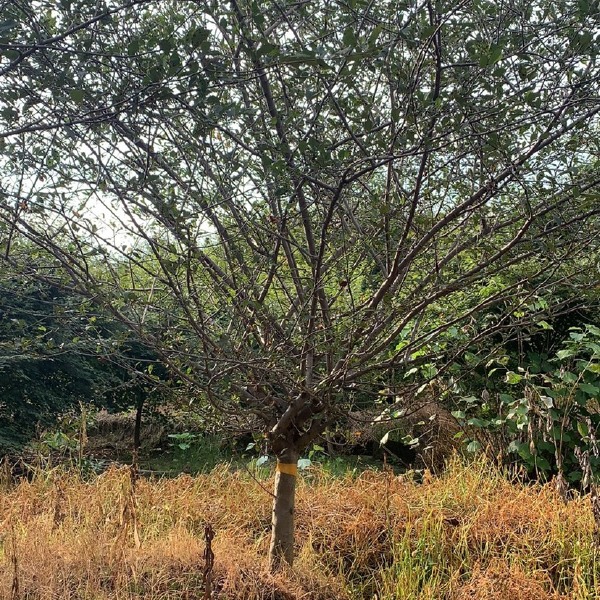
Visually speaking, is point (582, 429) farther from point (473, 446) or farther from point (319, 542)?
point (319, 542)

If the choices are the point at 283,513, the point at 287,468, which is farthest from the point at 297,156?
the point at 283,513

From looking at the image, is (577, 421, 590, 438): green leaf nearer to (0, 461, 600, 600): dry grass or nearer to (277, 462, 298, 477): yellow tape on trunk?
(0, 461, 600, 600): dry grass

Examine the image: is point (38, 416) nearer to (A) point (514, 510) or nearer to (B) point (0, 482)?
(B) point (0, 482)

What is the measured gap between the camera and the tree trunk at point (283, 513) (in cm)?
231

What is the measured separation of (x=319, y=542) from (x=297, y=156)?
2085 millimetres

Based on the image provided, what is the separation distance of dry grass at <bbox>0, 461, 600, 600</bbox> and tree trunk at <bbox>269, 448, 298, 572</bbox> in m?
0.07

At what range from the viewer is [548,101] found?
1.54 m

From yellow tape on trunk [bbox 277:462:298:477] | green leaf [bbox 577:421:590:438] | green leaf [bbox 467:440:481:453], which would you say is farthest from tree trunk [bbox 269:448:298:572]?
green leaf [bbox 577:421:590:438]

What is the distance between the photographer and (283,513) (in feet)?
7.66

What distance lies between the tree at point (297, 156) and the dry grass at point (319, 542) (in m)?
0.41

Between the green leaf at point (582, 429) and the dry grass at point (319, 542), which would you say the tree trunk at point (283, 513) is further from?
the green leaf at point (582, 429)

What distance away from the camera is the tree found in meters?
1.32

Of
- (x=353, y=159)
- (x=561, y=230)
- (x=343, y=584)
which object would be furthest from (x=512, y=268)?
(x=343, y=584)

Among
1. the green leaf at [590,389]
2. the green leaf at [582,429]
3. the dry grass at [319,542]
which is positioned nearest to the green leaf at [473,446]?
the dry grass at [319,542]
